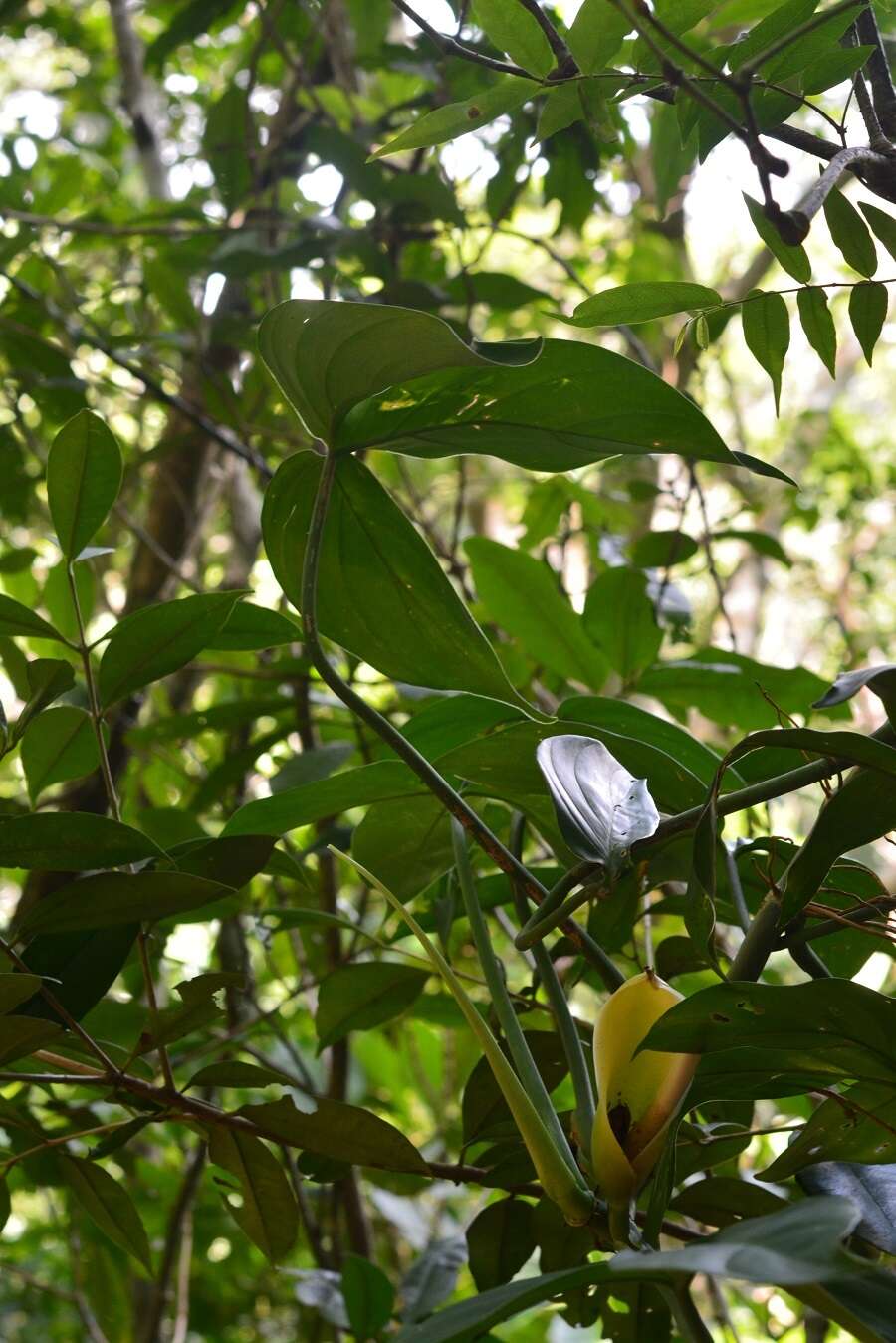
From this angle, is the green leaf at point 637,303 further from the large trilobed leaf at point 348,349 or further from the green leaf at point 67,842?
the green leaf at point 67,842

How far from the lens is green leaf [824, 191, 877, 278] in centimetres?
37

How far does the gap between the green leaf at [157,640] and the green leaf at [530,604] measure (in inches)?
8.3

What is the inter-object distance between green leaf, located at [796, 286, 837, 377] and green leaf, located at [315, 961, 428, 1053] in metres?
0.28

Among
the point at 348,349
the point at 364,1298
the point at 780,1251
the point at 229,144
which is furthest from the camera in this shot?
the point at 229,144

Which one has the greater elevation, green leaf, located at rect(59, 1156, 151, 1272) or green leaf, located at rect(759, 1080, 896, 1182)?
green leaf, located at rect(759, 1080, 896, 1182)

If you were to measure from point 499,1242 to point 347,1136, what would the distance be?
0.37 ft

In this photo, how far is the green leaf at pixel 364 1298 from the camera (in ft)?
1.76

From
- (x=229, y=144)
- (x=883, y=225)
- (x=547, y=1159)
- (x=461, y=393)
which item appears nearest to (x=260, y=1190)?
(x=547, y=1159)

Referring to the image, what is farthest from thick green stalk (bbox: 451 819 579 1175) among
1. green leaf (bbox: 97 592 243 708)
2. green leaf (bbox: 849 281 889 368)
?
green leaf (bbox: 849 281 889 368)

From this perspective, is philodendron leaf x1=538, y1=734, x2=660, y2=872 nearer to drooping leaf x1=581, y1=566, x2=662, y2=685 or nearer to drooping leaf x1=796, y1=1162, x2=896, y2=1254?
drooping leaf x1=796, y1=1162, x2=896, y2=1254

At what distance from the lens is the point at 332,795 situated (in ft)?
1.18

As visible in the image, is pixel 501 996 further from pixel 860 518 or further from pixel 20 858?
pixel 860 518

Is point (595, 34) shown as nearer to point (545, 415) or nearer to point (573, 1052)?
point (545, 415)

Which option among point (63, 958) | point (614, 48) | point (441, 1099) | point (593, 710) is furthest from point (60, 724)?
point (441, 1099)
